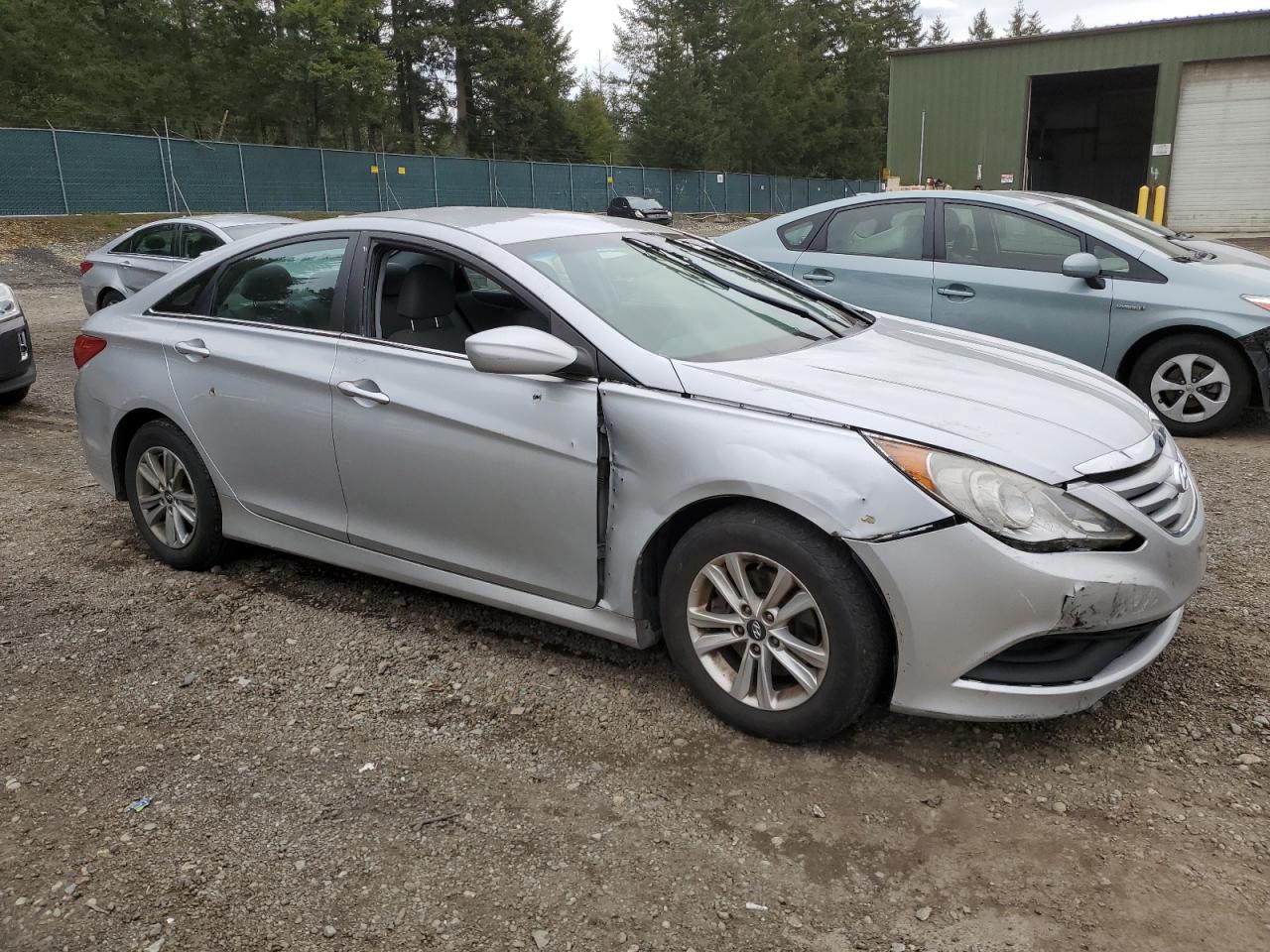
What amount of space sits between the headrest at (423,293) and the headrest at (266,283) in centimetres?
63

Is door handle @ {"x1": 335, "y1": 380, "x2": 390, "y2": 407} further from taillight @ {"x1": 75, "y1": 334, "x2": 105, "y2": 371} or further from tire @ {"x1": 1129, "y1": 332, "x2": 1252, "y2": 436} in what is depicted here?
tire @ {"x1": 1129, "y1": 332, "x2": 1252, "y2": 436}

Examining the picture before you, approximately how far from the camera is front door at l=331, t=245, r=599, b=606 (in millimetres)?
3121

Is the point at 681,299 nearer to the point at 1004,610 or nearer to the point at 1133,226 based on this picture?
the point at 1004,610

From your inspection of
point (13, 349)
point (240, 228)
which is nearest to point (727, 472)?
point (13, 349)

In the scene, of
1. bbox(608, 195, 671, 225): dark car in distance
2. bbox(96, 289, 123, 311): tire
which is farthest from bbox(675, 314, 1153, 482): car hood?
bbox(608, 195, 671, 225): dark car in distance

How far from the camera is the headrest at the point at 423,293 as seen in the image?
3670mm

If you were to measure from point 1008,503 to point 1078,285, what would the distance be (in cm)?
452

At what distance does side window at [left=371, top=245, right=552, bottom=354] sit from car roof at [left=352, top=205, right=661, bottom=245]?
6.3 inches

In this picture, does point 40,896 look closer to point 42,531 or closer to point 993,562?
point 993,562

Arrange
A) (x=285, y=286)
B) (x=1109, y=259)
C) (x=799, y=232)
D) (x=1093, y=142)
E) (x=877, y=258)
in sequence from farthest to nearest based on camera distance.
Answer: (x=1093, y=142) → (x=799, y=232) → (x=877, y=258) → (x=1109, y=259) → (x=285, y=286)

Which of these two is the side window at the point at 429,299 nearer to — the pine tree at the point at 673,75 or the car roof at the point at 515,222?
the car roof at the point at 515,222

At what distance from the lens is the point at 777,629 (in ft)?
9.19

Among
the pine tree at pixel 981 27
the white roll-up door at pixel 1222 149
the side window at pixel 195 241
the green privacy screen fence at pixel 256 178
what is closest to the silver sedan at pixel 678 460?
the side window at pixel 195 241

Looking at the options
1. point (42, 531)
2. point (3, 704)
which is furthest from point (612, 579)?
point (42, 531)
